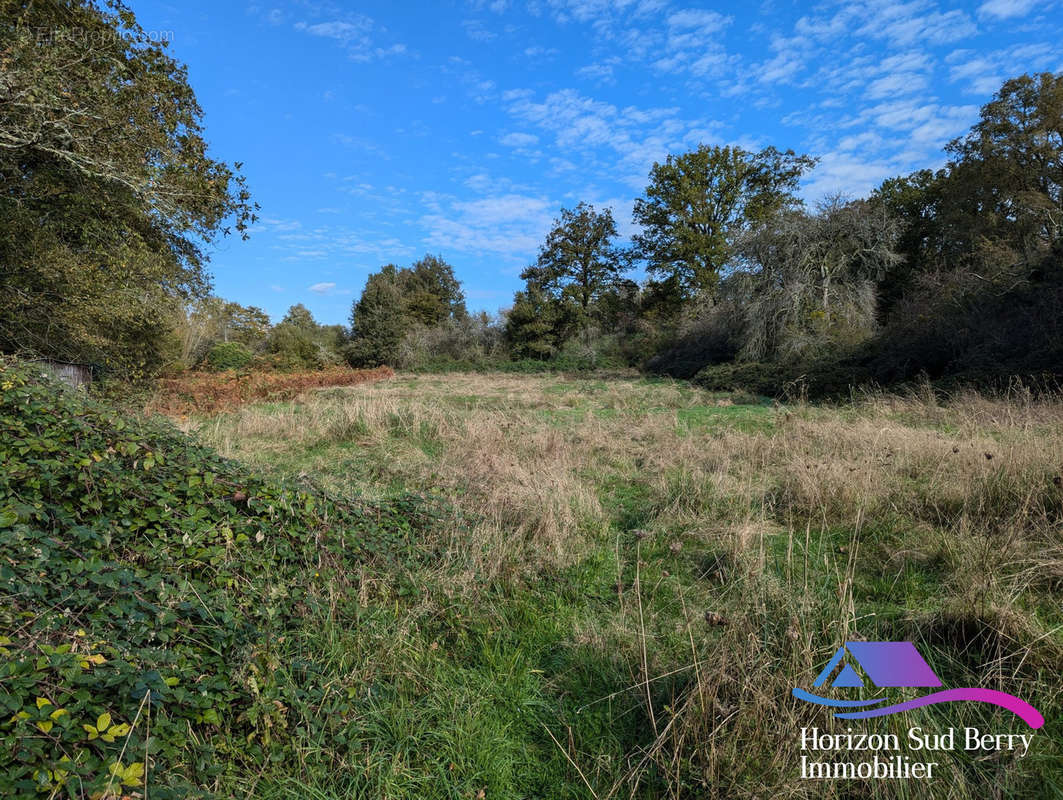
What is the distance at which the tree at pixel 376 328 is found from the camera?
30.7m

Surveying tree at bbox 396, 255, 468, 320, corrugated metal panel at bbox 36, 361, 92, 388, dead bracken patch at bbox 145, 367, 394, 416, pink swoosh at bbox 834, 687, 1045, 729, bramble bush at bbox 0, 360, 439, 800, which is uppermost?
tree at bbox 396, 255, 468, 320

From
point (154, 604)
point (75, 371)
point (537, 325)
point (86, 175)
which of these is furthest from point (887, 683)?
point (537, 325)

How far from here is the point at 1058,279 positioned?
Answer: 10195 millimetres

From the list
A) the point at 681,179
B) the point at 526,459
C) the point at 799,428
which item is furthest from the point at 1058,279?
the point at 681,179

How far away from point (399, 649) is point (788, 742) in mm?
1920

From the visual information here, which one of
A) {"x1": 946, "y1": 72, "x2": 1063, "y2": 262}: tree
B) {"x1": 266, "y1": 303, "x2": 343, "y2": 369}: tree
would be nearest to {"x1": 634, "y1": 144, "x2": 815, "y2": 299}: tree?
{"x1": 946, "y1": 72, "x2": 1063, "y2": 262}: tree

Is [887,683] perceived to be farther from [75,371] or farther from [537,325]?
[537,325]

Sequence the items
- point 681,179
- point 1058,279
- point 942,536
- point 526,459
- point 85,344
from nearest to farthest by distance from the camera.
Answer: point 942,536 → point 526,459 → point 1058,279 → point 85,344 → point 681,179

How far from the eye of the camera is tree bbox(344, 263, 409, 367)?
3069cm

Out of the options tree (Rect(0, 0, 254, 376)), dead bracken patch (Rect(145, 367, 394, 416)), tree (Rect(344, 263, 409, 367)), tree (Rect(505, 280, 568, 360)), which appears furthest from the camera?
tree (Rect(505, 280, 568, 360))

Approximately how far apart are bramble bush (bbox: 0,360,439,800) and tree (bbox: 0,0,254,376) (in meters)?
6.08

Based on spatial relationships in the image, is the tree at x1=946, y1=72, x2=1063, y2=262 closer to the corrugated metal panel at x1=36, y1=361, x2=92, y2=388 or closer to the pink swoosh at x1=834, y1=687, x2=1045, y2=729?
the pink swoosh at x1=834, y1=687, x2=1045, y2=729

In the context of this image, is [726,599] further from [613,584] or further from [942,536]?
[942,536]

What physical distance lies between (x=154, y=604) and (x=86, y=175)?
9.23 metres
